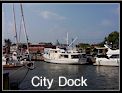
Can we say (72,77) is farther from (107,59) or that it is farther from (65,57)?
(65,57)

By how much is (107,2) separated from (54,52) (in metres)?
15.5

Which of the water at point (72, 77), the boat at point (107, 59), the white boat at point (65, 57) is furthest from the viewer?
the white boat at point (65, 57)

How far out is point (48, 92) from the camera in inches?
151

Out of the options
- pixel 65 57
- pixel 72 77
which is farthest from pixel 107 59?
pixel 72 77

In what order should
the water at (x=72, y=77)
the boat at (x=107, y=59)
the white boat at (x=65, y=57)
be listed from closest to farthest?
1. the water at (x=72, y=77)
2. the boat at (x=107, y=59)
3. the white boat at (x=65, y=57)

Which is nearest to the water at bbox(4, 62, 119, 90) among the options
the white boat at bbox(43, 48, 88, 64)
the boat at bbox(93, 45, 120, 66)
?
the boat at bbox(93, 45, 120, 66)

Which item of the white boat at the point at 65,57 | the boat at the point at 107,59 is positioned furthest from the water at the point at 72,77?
the white boat at the point at 65,57

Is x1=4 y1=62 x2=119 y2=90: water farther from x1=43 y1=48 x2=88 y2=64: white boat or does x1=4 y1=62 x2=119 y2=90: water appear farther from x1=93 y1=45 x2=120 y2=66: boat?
x1=43 y1=48 x2=88 y2=64: white boat

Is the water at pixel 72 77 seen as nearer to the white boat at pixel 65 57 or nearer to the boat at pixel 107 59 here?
the boat at pixel 107 59

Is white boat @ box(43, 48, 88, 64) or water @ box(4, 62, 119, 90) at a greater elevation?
white boat @ box(43, 48, 88, 64)

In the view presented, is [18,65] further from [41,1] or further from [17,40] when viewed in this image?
[41,1]

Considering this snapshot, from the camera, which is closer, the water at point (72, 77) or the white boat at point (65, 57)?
the water at point (72, 77)

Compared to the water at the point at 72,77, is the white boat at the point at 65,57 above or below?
above

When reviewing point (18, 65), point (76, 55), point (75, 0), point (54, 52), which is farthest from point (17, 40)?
point (76, 55)
